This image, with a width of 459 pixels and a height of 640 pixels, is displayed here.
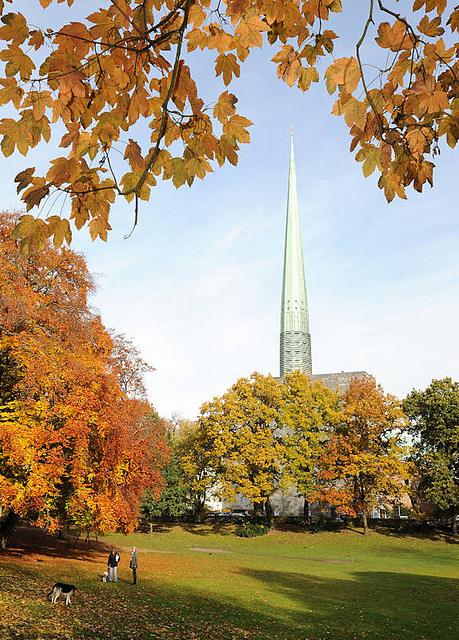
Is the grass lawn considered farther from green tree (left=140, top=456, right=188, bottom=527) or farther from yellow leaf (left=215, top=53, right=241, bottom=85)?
green tree (left=140, top=456, right=188, bottom=527)

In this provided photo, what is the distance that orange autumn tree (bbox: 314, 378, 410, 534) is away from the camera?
1715 inches

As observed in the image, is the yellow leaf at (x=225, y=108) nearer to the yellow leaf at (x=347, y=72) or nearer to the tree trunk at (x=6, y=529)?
the yellow leaf at (x=347, y=72)

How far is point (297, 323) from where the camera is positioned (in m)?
105

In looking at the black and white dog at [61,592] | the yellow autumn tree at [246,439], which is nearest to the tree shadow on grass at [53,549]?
the black and white dog at [61,592]

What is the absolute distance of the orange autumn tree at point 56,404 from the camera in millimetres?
18906

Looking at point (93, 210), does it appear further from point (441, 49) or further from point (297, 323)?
point (297, 323)

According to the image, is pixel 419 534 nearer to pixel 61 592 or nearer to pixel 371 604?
pixel 371 604

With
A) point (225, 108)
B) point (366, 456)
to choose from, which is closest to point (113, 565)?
point (225, 108)

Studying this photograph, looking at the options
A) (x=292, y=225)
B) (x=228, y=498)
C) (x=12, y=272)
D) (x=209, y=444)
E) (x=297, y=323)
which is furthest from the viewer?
(x=292, y=225)

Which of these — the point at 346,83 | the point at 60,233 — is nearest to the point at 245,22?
the point at 346,83

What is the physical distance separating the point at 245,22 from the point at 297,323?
335 feet

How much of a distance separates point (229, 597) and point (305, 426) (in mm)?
31268

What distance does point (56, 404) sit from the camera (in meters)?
20.4

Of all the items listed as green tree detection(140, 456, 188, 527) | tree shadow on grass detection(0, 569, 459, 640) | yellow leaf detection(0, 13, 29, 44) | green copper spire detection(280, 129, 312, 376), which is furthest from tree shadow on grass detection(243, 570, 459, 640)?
green copper spire detection(280, 129, 312, 376)
